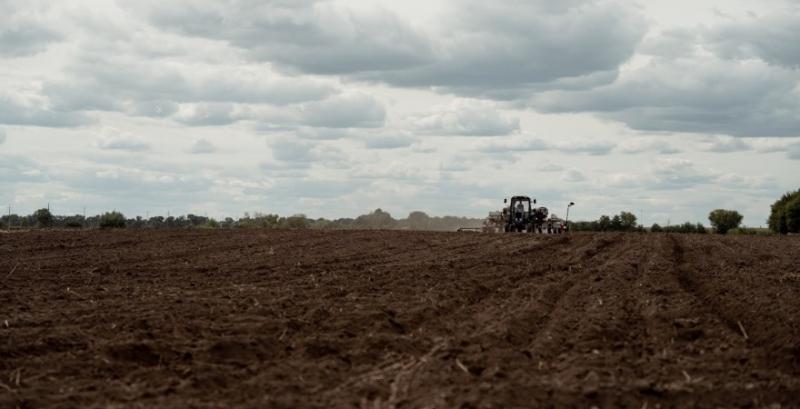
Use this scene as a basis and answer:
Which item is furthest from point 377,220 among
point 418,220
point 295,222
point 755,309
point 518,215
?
point 755,309

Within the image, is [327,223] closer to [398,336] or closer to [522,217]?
[522,217]

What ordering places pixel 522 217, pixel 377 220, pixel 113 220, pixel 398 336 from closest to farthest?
pixel 398 336
pixel 522 217
pixel 113 220
pixel 377 220

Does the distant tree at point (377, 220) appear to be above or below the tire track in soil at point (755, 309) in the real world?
above

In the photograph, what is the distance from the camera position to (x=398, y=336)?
465 inches

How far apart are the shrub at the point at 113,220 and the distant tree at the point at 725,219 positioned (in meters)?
48.9

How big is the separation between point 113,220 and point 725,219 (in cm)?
5112

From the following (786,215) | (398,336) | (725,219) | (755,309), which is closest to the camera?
(398,336)

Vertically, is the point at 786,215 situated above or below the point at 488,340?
above

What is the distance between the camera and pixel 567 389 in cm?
896

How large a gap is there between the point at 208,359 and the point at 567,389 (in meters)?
3.73

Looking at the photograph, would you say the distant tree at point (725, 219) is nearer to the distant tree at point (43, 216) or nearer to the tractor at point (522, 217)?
the tractor at point (522, 217)

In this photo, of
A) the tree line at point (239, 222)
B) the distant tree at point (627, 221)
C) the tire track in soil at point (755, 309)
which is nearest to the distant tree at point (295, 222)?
the tree line at point (239, 222)

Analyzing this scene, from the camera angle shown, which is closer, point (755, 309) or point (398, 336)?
point (398, 336)

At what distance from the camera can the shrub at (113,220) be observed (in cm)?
6797
